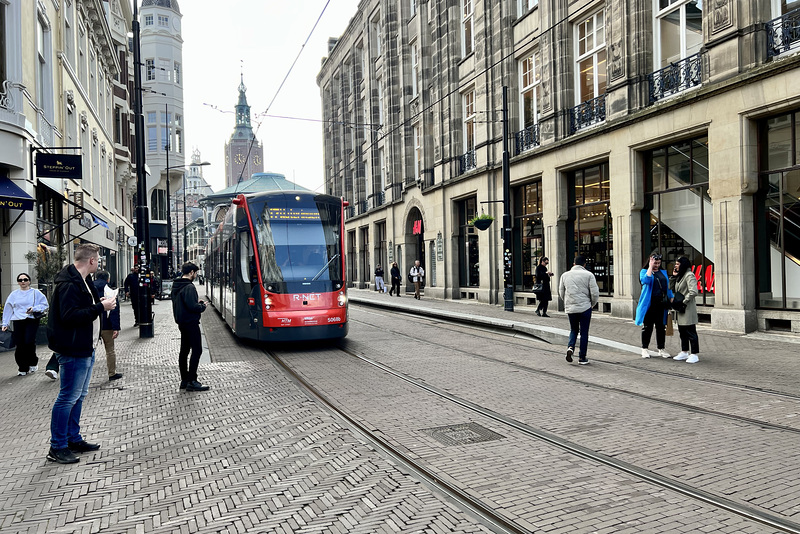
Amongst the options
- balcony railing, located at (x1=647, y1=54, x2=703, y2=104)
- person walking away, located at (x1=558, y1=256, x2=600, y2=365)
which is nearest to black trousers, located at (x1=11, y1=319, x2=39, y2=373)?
person walking away, located at (x1=558, y1=256, x2=600, y2=365)

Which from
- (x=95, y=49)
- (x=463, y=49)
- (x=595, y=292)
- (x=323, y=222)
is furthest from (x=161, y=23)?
(x=595, y=292)

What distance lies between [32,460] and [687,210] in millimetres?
14552

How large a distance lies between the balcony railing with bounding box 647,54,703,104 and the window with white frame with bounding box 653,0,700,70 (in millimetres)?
264

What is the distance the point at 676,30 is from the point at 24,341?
1577 cm

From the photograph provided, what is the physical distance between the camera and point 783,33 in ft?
40.9

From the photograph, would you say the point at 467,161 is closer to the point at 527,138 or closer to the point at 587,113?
the point at 527,138

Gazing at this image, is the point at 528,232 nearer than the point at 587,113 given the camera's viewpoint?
No

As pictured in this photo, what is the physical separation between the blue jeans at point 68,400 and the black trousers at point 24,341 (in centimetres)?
533

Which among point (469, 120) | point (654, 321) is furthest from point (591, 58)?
point (654, 321)

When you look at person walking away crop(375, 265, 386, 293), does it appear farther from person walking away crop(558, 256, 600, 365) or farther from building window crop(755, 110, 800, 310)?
person walking away crop(558, 256, 600, 365)

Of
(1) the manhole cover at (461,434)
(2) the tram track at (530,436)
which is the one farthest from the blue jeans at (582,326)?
(1) the manhole cover at (461,434)

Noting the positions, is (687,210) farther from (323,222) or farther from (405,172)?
(405,172)

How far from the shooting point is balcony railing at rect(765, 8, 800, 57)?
480 inches

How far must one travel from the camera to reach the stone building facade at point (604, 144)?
12875 millimetres
